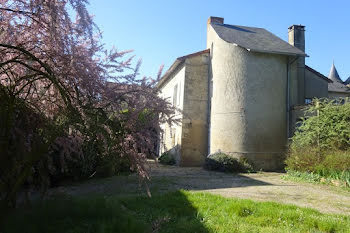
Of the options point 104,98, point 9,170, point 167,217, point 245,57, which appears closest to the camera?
point 104,98

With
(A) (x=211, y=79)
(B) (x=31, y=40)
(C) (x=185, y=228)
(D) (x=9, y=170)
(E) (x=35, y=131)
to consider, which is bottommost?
(C) (x=185, y=228)

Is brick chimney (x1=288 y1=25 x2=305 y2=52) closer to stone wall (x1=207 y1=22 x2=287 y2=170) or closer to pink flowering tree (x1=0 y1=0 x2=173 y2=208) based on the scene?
stone wall (x1=207 y1=22 x2=287 y2=170)

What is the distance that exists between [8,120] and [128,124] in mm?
1387

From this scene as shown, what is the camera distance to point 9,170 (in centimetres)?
373

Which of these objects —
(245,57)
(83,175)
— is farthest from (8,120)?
(245,57)

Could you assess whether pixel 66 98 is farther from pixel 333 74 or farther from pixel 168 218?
pixel 333 74

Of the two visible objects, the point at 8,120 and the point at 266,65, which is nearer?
the point at 8,120

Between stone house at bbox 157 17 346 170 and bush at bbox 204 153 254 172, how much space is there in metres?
0.44

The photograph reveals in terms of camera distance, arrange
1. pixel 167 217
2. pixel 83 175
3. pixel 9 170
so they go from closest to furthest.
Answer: pixel 9 170 < pixel 167 217 < pixel 83 175

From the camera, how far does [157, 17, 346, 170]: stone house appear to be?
12867 mm

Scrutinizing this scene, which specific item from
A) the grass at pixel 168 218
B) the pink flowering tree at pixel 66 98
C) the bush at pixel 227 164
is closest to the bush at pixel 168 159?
the bush at pixel 227 164

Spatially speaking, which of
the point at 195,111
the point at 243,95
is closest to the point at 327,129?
the point at 243,95

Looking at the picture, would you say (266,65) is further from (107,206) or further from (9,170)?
(9,170)

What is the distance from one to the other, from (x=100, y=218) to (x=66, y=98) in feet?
5.91
